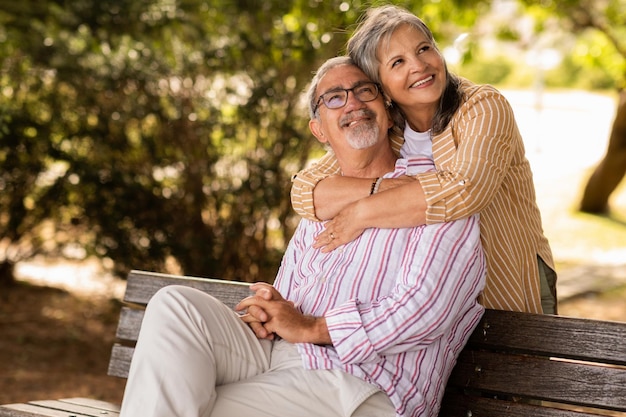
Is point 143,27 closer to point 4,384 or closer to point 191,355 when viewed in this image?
point 4,384

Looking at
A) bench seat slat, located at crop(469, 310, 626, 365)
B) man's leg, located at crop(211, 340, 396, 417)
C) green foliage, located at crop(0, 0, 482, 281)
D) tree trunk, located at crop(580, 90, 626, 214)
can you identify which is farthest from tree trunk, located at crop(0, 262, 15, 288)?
tree trunk, located at crop(580, 90, 626, 214)

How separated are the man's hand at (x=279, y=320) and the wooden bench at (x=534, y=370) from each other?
56cm

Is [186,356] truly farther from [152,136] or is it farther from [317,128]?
[152,136]

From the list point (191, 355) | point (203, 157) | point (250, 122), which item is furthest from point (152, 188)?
point (191, 355)

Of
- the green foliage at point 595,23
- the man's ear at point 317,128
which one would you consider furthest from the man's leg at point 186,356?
the green foliage at point 595,23

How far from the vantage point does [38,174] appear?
731cm

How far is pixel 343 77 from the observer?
3.42 metres

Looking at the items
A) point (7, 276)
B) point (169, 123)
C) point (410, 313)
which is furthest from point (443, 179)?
point (7, 276)

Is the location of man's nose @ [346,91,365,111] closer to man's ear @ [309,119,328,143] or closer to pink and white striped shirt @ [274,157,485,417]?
man's ear @ [309,119,328,143]

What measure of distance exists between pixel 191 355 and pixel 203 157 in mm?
4081

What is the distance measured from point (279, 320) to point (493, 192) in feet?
2.74

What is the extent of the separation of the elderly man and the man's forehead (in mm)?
597

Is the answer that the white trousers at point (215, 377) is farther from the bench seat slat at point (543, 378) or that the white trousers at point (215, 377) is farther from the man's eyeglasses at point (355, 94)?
the man's eyeglasses at point (355, 94)

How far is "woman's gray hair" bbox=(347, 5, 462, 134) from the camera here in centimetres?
323
